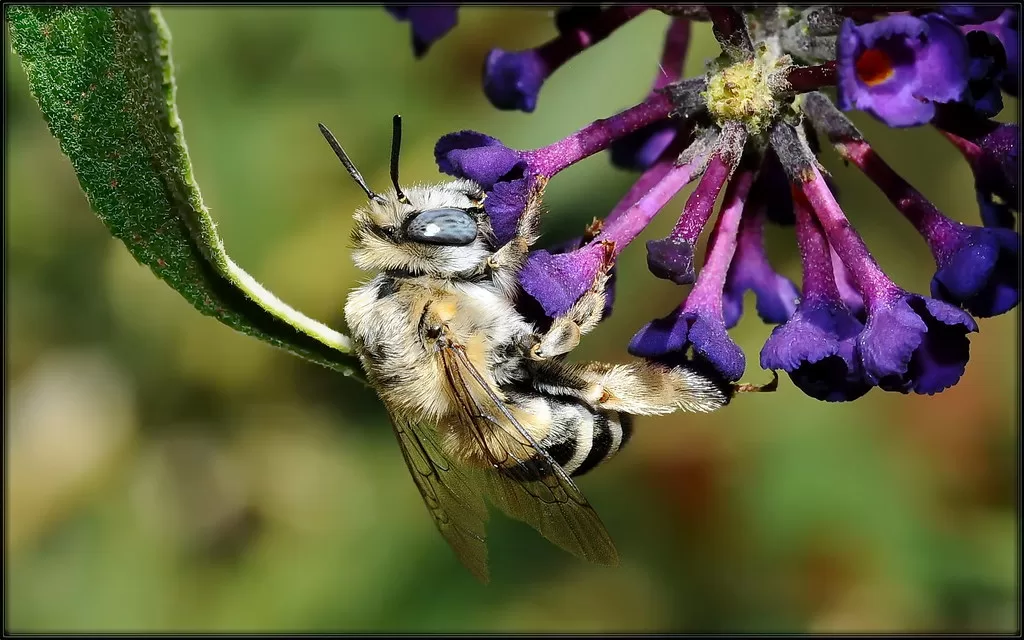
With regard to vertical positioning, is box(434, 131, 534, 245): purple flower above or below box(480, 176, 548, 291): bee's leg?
above

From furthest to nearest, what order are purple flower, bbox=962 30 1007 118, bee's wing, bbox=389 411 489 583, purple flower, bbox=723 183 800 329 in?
bee's wing, bbox=389 411 489 583 < purple flower, bbox=723 183 800 329 < purple flower, bbox=962 30 1007 118

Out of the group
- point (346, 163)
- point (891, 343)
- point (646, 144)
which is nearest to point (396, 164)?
point (346, 163)

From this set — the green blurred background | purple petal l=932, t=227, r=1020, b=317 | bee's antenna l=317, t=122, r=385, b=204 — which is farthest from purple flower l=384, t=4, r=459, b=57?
the green blurred background

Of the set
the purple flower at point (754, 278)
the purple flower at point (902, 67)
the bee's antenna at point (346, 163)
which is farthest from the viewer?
the purple flower at point (754, 278)

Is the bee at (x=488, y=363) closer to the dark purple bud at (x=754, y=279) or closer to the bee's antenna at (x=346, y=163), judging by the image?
the bee's antenna at (x=346, y=163)

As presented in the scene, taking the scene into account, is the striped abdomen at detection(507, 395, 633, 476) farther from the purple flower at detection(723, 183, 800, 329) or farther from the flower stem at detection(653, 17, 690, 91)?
the flower stem at detection(653, 17, 690, 91)

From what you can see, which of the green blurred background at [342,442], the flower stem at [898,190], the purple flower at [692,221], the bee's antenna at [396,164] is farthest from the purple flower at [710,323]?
the green blurred background at [342,442]

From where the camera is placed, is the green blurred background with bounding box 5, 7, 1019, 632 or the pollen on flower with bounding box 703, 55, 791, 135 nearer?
the pollen on flower with bounding box 703, 55, 791, 135
